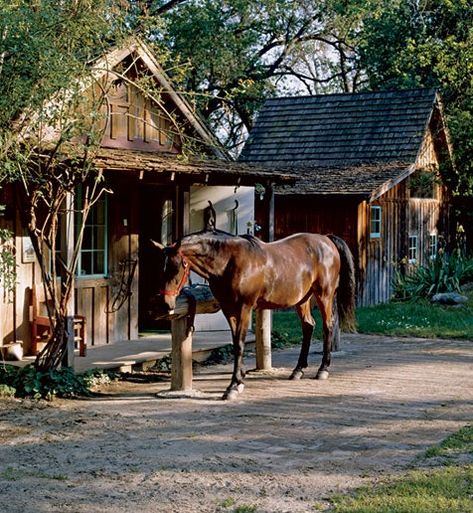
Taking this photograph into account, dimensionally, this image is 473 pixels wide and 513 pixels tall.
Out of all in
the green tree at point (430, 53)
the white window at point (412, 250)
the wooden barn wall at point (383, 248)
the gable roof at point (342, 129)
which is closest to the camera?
the wooden barn wall at point (383, 248)

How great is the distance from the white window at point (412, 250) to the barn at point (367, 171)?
3 centimetres

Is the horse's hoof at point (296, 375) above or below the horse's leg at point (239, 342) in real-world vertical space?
below

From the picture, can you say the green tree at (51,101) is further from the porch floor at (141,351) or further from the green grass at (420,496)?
the green grass at (420,496)

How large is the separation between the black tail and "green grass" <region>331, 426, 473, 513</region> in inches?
202

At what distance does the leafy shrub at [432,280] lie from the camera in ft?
70.6

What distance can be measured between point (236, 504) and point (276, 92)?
32.8 meters

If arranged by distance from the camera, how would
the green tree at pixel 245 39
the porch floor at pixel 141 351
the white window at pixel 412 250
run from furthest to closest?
1. the green tree at pixel 245 39
2. the white window at pixel 412 250
3. the porch floor at pixel 141 351

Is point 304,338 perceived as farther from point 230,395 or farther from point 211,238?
point 211,238

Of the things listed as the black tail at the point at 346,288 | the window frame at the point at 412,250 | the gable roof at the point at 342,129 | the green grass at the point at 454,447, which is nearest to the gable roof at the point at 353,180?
the gable roof at the point at 342,129

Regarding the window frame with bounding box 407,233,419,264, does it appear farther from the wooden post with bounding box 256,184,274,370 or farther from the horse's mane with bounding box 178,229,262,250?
the horse's mane with bounding box 178,229,262,250

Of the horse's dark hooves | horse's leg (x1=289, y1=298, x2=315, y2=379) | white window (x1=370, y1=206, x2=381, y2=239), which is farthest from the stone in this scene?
the horse's dark hooves

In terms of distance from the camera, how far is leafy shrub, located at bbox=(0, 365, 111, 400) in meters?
10.2

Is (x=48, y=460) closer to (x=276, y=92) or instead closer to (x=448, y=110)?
(x=448, y=110)

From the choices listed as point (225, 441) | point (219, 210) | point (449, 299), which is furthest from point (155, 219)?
point (449, 299)
